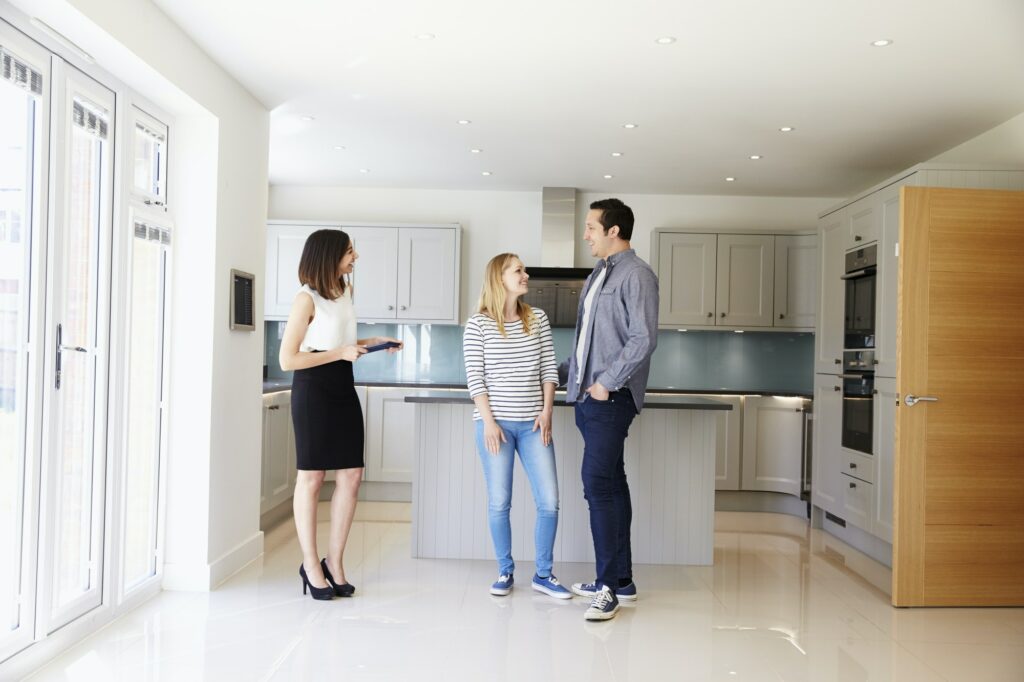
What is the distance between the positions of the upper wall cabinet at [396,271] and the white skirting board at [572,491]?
7.11ft

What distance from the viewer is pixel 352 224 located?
248 inches

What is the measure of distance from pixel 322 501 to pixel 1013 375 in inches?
173

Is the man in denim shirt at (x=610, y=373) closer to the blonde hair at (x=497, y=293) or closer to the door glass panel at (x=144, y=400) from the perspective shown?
the blonde hair at (x=497, y=293)

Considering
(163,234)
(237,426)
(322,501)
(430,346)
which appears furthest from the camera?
(430,346)

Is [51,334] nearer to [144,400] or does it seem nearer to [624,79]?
[144,400]

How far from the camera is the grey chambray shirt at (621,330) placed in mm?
3203

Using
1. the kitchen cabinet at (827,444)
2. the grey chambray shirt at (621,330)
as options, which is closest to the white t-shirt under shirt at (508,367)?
the grey chambray shirt at (621,330)

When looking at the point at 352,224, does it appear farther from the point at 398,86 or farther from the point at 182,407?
the point at 182,407

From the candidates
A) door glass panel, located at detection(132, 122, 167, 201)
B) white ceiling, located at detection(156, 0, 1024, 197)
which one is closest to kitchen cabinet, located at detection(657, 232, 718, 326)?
white ceiling, located at detection(156, 0, 1024, 197)

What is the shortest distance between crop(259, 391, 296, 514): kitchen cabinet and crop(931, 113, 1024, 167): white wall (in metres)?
3.95

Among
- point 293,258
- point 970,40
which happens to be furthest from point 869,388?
point 293,258

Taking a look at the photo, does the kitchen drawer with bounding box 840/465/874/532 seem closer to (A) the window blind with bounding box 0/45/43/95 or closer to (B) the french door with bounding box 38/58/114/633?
(B) the french door with bounding box 38/58/114/633

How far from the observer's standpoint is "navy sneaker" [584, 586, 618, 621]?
322 cm

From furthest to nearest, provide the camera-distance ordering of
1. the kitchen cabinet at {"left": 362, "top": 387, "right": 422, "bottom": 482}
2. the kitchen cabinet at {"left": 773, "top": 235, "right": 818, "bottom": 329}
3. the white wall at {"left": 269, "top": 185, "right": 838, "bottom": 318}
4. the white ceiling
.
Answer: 1. the white wall at {"left": 269, "top": 185, "right": 838, "bottom": 318}
2. the kitchen cabinet at {"left": 773, "top": 235, "right": 818, "bottom": 329}
3. the kitchen cabinet at {"left": 362, "top": 387, "right": 422, "bottom": 482}
4. the white ceiling
